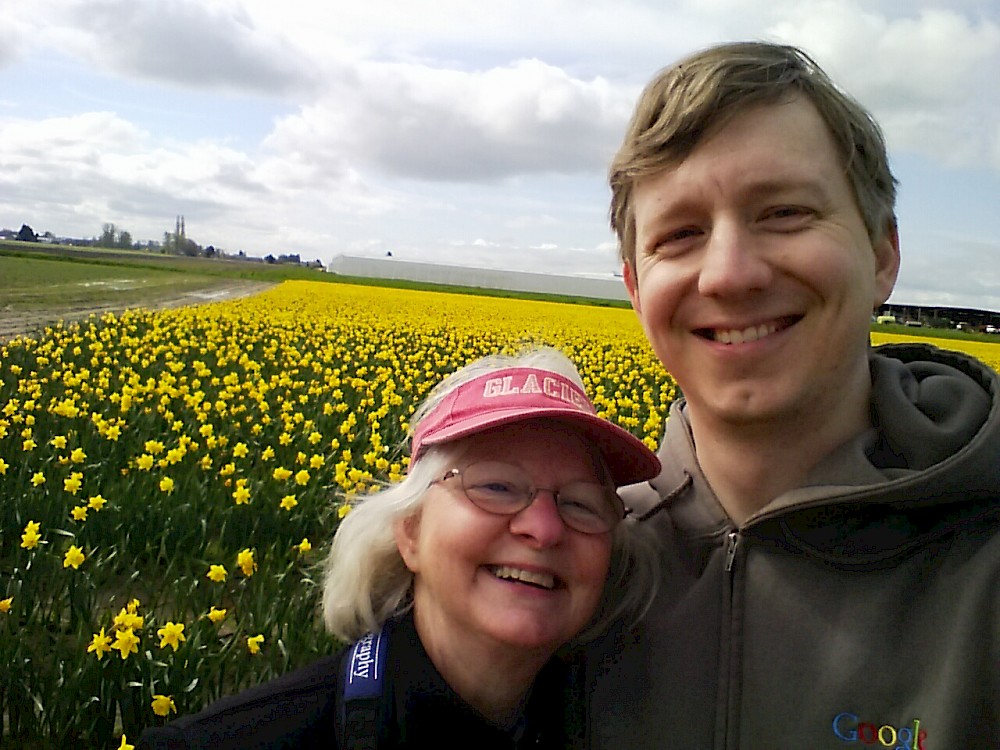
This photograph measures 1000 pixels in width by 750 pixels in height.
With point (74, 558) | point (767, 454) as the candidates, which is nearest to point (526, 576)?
point (767, 454)

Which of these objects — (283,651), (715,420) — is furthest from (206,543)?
(715,420)

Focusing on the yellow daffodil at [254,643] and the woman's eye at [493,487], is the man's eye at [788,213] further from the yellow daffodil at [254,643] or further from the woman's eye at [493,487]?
the yellow daffodil at [254,643]

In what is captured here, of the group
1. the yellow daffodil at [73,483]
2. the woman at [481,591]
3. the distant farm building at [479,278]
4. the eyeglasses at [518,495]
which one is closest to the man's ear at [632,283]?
the woman at [481,591]

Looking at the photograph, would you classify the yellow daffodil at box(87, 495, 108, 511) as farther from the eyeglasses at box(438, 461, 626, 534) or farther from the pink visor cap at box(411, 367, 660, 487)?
the eyeglasses at box(438, 461, 626, 534)

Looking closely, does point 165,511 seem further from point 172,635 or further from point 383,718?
point 383,718

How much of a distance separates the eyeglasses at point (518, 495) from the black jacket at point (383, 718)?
32 cm

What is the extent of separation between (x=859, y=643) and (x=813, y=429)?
41cm

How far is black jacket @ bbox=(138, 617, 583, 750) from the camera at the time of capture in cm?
146

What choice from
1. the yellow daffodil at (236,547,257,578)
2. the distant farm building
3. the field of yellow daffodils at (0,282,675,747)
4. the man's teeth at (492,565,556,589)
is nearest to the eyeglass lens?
the man's teeth at (492,565,556,589)

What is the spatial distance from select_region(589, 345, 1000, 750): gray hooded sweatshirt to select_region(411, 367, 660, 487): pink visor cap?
0.61 ft

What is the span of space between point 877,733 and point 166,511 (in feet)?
10.4

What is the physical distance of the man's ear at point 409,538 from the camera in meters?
1.78

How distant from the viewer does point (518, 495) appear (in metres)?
1.65

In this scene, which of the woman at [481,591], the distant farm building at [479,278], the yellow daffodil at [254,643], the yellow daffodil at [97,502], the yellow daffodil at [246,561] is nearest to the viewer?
the woman at [481,591]
